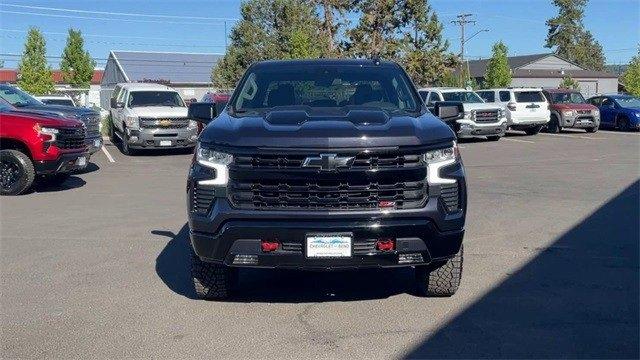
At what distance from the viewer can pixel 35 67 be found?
35719 millimetres

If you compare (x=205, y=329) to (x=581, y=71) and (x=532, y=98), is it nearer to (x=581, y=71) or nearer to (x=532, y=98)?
(x=532, y=98)

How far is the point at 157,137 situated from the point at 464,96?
37.7 ft

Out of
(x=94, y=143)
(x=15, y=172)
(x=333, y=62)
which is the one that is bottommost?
(x=15, y=172)

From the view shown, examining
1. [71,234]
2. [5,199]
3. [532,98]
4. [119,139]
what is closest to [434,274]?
[71,234]

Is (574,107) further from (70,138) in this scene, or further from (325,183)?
(325,183)

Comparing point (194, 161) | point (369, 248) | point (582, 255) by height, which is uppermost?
point (194, 161)

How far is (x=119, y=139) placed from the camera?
22.5 m

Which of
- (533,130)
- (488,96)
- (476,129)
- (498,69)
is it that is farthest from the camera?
(498,69)

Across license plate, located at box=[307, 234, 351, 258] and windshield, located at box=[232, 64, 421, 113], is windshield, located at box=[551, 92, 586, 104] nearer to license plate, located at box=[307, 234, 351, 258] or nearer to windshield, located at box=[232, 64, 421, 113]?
windshield, located at box=[232, 64, 421, 113]

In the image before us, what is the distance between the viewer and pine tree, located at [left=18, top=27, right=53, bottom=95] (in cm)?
3516

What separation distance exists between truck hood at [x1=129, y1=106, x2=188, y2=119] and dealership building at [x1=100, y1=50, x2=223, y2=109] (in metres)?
45.4

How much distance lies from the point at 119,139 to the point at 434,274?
1819 cm

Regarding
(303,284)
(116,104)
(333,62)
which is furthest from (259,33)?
(303,284)

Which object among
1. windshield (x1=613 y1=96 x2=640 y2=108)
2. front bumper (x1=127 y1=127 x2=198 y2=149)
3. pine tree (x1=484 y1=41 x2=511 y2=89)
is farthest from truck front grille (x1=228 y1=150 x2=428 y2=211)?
pine tree (x1=484 y1=41 x2=511 y2=89)
